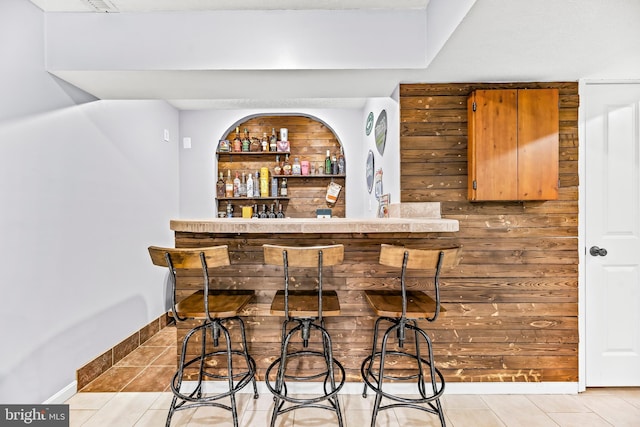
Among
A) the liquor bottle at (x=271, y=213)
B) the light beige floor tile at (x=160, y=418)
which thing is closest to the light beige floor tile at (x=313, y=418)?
the light beige floor tile at (x=160, y=418)

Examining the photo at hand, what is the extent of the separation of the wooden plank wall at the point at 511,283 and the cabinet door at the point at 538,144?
153 mm

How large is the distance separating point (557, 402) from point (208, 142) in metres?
4.07

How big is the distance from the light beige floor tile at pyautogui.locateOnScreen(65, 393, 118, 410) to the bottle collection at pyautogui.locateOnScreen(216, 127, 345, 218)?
2317 mm

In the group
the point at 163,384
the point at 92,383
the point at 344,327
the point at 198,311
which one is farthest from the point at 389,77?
the point at 92,383

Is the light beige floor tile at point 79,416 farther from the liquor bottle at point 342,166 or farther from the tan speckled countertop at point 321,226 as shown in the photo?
the liquor bottle at point 342,166

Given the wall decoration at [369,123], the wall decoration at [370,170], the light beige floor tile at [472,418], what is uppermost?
the wall decoration at [369,123]

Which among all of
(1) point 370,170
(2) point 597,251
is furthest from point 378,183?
(2) point 597,251

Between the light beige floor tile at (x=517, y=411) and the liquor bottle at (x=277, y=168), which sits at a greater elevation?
the liquor bottle at (x=277, y=168)

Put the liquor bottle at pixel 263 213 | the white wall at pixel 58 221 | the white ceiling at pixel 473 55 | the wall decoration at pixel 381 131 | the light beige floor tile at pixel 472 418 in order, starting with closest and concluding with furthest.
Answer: the white ceiling at pixel 473 55 → the white wall at pixel 58 221 → the light beige floor tile at pixel 472 418 → the wall decoration at pixel 381 131 → the liquor bottle at pixel 263 213

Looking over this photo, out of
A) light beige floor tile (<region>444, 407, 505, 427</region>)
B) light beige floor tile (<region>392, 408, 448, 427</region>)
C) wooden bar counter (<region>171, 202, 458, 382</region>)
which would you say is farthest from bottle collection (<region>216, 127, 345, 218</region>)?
light beige floor tile (<region>444, 407, 505, 427</region>)

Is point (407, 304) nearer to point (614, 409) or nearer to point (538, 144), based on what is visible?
point (538, 144)

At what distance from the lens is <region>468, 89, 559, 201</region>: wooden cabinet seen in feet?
7.40

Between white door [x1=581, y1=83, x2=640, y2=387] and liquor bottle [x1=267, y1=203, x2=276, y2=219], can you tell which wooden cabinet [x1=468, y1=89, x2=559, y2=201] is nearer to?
white door [x1=581, y1=83, x2=640, y2=387]

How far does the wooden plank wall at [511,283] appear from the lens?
2.39m
